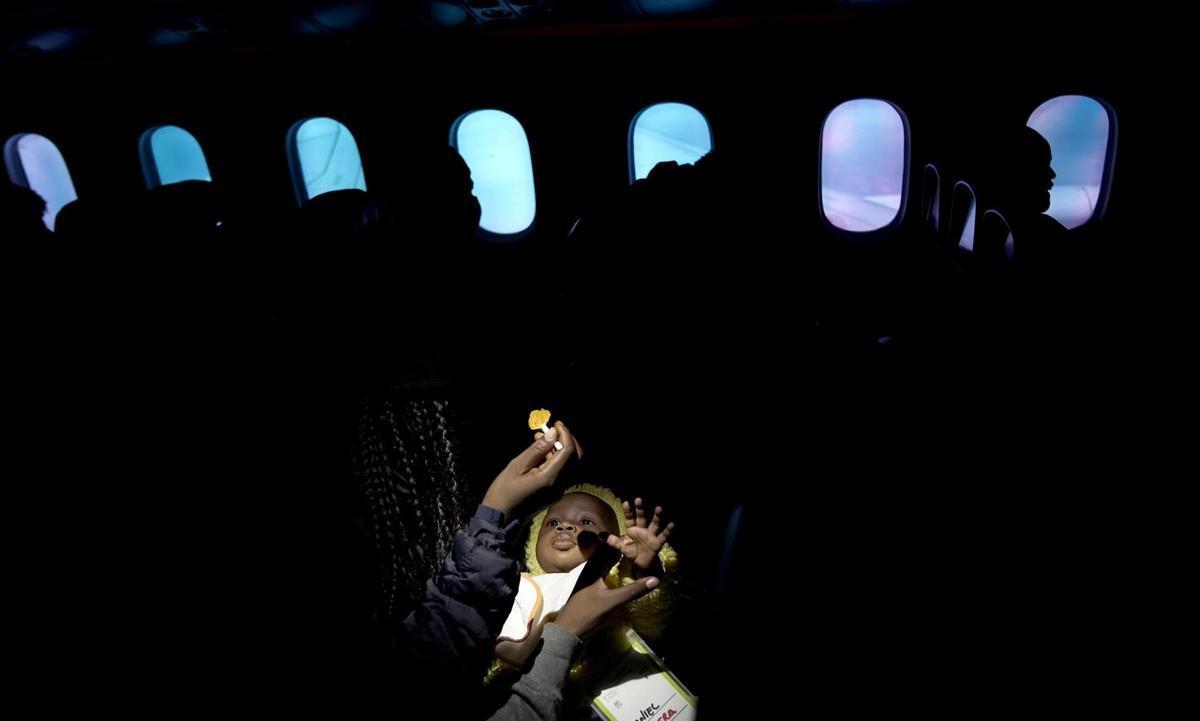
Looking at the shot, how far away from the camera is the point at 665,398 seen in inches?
97.2

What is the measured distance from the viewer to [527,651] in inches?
55.7

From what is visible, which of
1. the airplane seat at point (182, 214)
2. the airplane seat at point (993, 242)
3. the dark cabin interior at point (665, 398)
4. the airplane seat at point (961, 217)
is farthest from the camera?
the airplane seat at point (961, 217)

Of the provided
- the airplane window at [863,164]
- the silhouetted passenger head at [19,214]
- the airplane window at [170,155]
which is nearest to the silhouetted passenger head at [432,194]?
the silhouetted passenger head at [19,214]

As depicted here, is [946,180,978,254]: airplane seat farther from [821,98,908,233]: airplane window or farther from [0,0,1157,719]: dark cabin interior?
[821,98,908,233]: airplane window

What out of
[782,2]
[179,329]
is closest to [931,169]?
[782,2]

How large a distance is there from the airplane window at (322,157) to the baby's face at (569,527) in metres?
4.02

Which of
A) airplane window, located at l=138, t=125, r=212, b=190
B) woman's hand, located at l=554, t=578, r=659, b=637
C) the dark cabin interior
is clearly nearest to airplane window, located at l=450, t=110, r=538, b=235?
the dark cabin interior

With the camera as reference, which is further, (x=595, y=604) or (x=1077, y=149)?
(x=1077, y=149)

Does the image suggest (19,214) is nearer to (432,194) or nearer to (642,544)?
(432,194)

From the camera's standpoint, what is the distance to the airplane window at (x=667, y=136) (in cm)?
414

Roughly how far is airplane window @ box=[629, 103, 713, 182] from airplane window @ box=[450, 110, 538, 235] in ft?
2.86

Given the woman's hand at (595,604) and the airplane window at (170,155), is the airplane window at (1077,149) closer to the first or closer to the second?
the woman's hand at (595,604)

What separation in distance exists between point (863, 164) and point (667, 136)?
145cm

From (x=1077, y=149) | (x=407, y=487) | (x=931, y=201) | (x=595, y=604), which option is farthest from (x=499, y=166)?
(x=1077, y=149)
